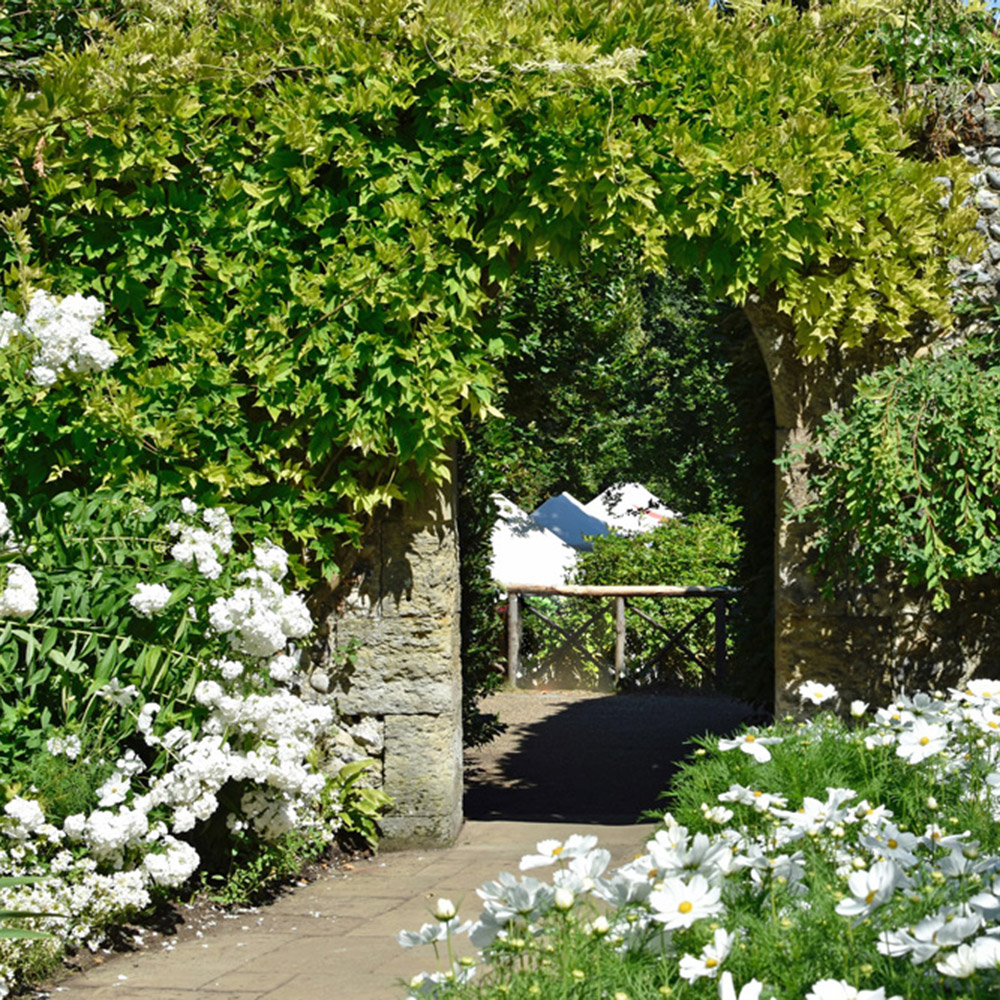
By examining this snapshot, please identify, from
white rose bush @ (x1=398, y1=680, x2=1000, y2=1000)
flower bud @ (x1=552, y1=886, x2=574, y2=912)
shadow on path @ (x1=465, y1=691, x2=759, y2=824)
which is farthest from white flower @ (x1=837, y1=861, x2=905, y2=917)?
shadow on path @ (x1=465, y1=691, x2=759, y2=824)

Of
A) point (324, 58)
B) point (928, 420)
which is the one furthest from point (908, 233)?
point (324, 58)

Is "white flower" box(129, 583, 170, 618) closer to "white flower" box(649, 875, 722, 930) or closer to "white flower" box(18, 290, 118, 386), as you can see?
"white flower" box(18, 290, 118, 386)

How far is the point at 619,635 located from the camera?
10461mm

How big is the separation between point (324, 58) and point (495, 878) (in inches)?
123

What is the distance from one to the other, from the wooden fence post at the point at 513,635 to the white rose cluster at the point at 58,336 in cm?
682

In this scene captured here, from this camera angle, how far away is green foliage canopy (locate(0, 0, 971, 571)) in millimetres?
4383

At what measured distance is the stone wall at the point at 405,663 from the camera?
4.66 metres

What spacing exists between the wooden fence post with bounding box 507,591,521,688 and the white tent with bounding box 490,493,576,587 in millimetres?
427

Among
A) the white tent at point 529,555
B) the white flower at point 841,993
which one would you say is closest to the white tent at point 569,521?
the white tent at point 529,555

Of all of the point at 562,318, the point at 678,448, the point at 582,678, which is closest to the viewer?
the point at 562,318

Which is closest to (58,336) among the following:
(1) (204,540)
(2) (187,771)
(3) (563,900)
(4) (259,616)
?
(1) (204,540)

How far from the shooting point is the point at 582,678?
35.8ft

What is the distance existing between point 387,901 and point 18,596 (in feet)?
5.21

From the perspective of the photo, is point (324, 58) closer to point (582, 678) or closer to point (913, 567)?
point (913, 567)
